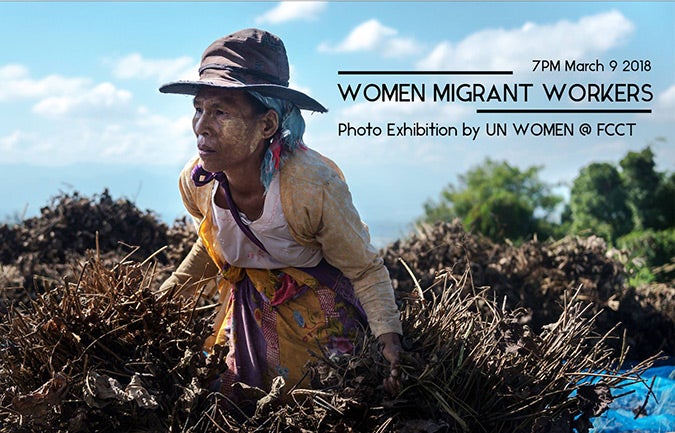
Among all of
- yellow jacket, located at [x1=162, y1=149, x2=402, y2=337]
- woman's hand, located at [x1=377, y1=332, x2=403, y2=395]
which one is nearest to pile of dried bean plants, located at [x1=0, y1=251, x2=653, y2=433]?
woman's hand, located at [x1=377, y1=332, x2=403, y2=395]

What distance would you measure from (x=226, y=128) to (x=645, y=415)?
276 cm

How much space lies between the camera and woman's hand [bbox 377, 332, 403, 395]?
105 inches

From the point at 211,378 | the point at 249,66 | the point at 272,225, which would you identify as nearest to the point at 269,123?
the point at 249,66

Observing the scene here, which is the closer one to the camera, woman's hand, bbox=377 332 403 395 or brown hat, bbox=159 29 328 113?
woman's hand, bbox=377 332 403 395

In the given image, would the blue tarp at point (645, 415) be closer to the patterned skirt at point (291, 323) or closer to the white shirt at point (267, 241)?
the patterned skirt at point (291, 323)

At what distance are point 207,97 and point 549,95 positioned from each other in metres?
3.08

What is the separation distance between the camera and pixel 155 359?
2.84 metres

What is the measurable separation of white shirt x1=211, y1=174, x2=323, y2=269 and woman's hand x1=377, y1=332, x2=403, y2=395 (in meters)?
0.51

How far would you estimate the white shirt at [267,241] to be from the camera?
3.06 m

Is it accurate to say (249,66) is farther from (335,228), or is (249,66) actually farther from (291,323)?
(291,323)

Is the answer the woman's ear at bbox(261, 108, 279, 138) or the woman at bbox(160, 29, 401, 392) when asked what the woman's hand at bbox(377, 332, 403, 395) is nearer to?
the woman at bbox(160, 29, 401, 392)

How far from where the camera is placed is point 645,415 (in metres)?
4.21

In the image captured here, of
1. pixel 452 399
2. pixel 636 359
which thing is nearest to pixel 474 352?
pixel 452 399

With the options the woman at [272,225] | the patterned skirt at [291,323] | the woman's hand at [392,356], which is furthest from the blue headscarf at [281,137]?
the woman's hand at [392,356]
